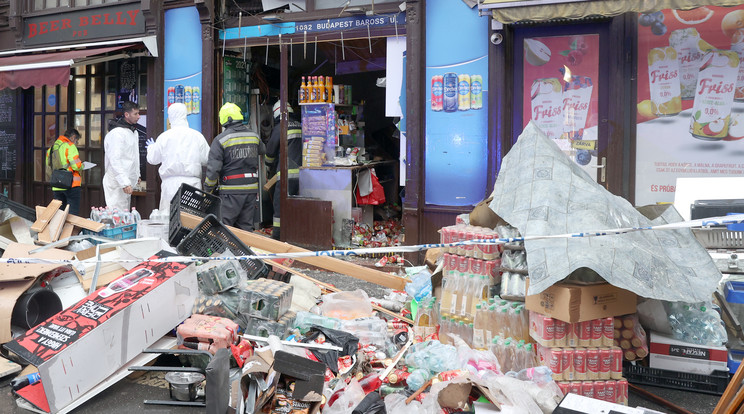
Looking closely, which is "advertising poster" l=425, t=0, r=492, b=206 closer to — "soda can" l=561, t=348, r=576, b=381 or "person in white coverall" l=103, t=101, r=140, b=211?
"soda can" l=561, t=348, r=576, b=381

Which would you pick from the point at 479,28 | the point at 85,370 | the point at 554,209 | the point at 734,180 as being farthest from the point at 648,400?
the point at 479,28

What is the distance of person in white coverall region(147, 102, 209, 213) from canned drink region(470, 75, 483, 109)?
363 centimetres

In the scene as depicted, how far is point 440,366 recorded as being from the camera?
460cm

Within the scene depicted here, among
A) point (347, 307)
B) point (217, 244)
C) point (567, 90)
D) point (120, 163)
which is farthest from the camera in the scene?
point (120, 163)

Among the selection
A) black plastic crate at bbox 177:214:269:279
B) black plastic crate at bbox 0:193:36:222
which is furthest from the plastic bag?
black plastic crate at bbox 0:193:36:222

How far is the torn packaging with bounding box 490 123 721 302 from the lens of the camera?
4402mm

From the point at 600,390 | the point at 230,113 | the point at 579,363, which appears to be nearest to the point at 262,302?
the point at 579,363

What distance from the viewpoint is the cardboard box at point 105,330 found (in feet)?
13.9

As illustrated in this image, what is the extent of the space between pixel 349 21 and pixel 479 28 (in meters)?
1.79

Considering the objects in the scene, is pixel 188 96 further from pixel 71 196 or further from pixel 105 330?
pixel 105 330

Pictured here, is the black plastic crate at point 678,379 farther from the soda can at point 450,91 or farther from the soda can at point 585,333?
the soda can at point 450,91

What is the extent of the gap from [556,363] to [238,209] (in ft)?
17.6

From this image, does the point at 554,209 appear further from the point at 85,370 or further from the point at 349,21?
the point at 349,21

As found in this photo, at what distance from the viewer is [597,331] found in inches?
175
